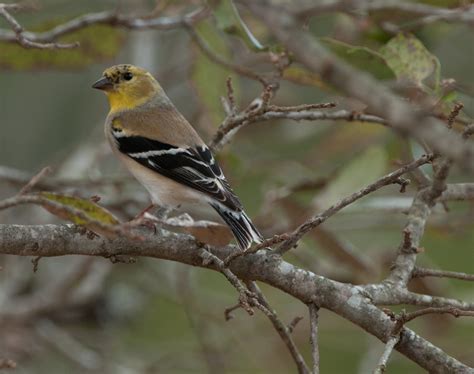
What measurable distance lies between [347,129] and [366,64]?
1.75 m

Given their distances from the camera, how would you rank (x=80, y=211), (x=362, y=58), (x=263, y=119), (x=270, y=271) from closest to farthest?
1. (x=80, y=211)
2. (x=270, y=271)
3. (x=263, y=119)
4. (x=362, y=58)

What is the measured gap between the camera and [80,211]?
6.44ft

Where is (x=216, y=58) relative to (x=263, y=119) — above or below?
above

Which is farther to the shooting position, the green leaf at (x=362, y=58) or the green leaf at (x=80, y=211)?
the green leaf at (x=362, y=58)

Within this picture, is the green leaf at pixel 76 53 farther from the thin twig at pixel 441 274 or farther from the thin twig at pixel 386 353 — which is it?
the thin twig at pixel 386 353

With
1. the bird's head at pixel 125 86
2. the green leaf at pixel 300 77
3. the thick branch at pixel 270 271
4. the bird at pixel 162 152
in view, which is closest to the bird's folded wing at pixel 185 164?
the bird at pixel 162 152

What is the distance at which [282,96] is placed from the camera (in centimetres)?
627

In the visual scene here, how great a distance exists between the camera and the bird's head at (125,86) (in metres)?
4.55

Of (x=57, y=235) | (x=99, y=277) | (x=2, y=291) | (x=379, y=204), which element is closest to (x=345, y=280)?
(x=379, y=204)

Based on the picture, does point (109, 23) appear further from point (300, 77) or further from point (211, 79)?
point (300, 77)

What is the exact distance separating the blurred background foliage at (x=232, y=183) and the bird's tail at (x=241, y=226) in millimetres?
619

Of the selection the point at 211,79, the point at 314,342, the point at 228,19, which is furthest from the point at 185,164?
the point at 314,342

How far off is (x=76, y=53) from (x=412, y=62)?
6.31 ft

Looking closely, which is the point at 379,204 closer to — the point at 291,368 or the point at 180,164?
the point at 180,164
